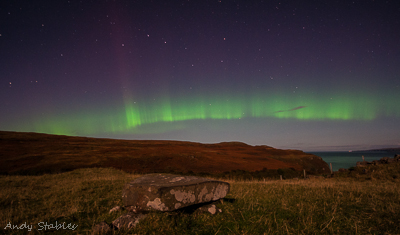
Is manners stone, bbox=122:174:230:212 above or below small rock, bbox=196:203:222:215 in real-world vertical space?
above

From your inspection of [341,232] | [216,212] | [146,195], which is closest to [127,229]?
[146,195]

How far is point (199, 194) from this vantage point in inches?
238

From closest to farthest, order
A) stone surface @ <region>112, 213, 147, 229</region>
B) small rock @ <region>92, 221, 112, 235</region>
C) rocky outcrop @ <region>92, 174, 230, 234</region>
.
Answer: small rock @ <region>92, 221, 112, 235</region> < stone surface @ <region>112, 213, 147, 229</region> < rocky outcrop @ <region>92, 174, 230, 234</region>

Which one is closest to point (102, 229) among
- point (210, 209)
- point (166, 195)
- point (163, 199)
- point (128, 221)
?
point (128, 221)

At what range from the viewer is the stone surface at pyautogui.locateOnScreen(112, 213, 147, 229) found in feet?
15.8

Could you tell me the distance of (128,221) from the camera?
16.6 feet

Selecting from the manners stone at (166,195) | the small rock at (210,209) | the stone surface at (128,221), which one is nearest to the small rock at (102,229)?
the stone surface at (128,221)

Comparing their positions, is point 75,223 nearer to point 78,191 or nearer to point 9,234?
point 9,234

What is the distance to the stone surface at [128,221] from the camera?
15.8 feet

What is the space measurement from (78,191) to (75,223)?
6316 mm

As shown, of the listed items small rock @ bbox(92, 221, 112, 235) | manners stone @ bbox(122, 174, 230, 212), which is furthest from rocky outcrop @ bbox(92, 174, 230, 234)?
small rock @ bbox(92, 221, 112, 235)

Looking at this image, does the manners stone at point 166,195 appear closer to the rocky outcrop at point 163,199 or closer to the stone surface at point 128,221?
the rocky outcrop at point 163,199

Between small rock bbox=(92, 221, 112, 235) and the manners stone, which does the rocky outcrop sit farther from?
small rock bbox=(92, 221, 112, 235)

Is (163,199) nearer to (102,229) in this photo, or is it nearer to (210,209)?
(210,209)
